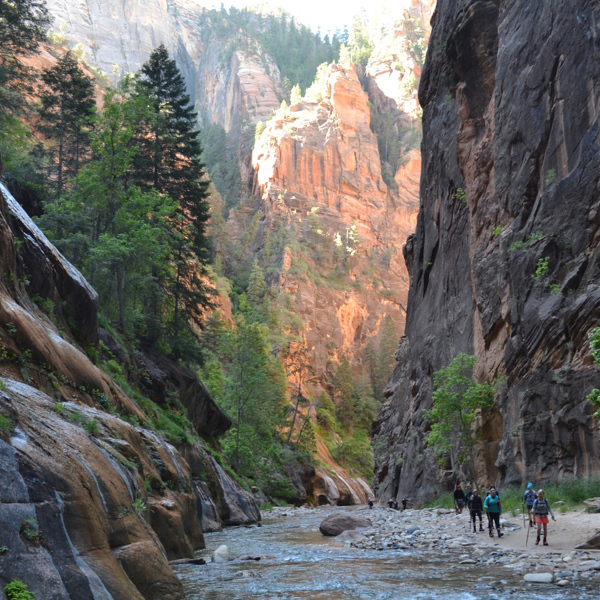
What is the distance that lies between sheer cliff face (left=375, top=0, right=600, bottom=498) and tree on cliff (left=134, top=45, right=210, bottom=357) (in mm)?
15820

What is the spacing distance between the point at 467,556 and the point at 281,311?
71434 mm

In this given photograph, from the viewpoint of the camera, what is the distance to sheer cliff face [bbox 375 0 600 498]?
21547 millimetres

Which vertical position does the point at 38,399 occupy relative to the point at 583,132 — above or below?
below

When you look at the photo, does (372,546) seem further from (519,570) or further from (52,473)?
(52,473)

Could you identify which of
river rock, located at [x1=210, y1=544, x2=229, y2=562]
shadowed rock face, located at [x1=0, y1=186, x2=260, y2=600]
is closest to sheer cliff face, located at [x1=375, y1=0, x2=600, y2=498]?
river rock, located at [x1=210, y1=544, x2=229, y2=562]

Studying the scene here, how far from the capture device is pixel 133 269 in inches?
1199

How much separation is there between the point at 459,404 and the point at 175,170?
76.5 feet

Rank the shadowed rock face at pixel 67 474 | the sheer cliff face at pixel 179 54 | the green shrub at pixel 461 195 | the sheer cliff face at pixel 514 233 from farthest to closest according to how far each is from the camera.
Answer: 1. the sheer cliff face at pixel 179 54
2. the green shrub at pixel 461 195
3. the sheer cliff face at pixel 514 233
4. the shadowed rock face at pixel 67 474

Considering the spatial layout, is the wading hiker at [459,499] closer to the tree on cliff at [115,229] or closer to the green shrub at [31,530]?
the tree on cliff at [115,229]

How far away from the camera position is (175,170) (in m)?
38.1

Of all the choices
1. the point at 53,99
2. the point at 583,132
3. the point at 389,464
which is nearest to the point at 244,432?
the point at 389,464

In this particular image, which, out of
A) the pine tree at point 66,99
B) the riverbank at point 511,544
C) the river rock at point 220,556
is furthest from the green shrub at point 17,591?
the pine tree at point 66,99

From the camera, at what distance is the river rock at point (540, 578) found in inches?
416

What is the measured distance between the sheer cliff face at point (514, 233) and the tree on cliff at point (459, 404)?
0.86 metres
